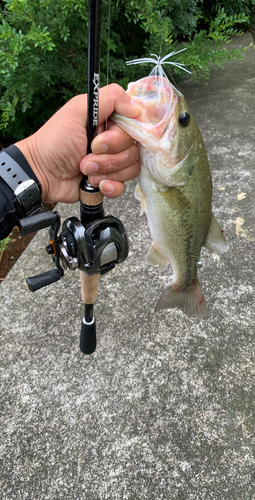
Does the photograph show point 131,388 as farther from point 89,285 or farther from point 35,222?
point 35,222

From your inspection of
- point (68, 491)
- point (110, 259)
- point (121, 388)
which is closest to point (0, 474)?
point (68, 491)

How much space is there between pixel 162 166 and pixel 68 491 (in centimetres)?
143

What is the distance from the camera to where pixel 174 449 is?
5.13 feet

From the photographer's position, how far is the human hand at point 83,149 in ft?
3.61

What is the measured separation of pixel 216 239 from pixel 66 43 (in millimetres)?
2575

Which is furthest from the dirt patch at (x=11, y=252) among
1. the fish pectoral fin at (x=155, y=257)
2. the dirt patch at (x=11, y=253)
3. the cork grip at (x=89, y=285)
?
the fish pectoral fin at (x=155, y=257)

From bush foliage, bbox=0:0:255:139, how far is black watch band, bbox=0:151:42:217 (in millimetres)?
1351

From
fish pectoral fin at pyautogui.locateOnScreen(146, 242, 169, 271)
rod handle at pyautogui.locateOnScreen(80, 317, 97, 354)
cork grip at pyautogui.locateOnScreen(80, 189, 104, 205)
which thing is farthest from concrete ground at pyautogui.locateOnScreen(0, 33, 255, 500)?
cork grip at pyautogui.locateOnScreen(80, 189, 104, 205)

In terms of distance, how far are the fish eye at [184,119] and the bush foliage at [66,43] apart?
1343mm

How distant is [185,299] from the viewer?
58.8 inches

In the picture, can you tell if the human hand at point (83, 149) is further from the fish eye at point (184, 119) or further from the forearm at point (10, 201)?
the fish eye at point (184, 119)

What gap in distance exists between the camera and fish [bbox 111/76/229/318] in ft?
3.55

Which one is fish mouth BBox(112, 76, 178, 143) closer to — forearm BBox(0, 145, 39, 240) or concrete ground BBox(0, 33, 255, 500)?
forearm BBox(0, 145, 39, 240)

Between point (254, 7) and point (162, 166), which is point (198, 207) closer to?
point (162, 166)
